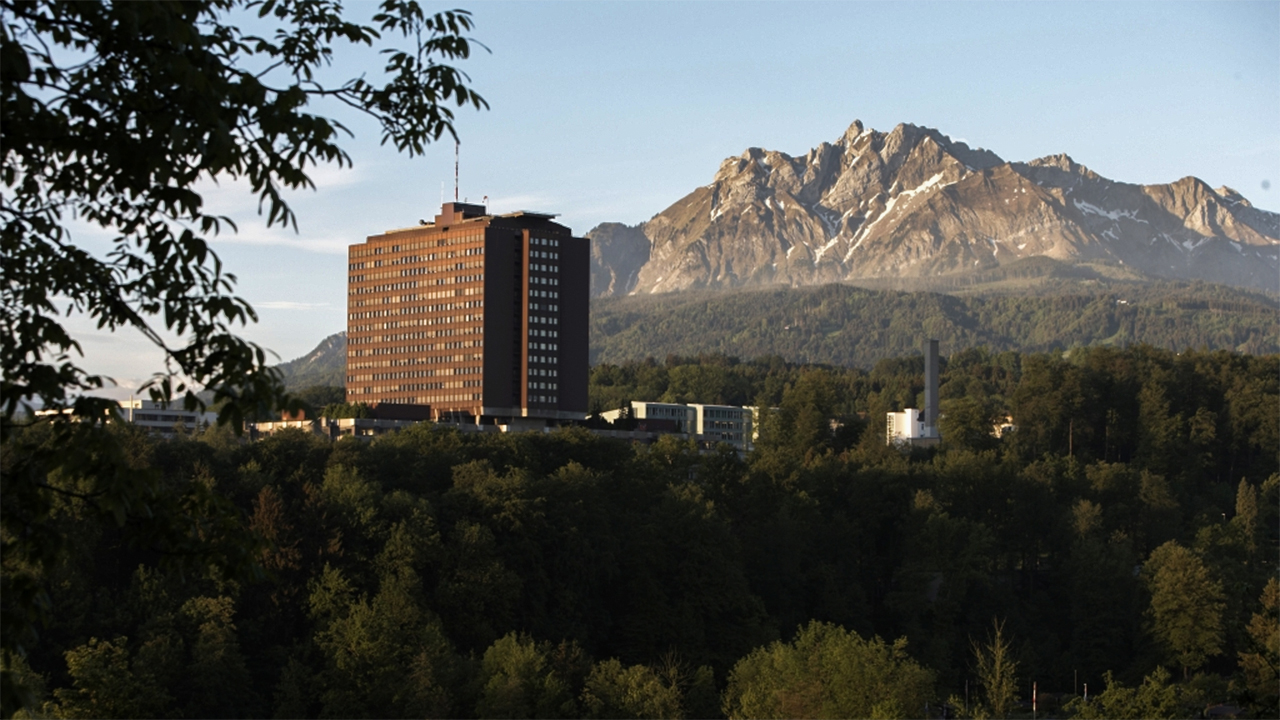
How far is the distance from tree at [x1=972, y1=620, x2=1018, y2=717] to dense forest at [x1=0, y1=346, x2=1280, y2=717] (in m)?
0.51

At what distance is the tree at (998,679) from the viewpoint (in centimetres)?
9356

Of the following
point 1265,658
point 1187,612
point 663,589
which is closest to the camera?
point 1265,658

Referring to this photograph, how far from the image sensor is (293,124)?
46.0ft

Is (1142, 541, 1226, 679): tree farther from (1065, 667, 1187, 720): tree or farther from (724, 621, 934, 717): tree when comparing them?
(724, 621, 934, 717): tree

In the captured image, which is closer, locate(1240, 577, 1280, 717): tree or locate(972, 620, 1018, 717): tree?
locate(1240, 577, 1280, 717): tree

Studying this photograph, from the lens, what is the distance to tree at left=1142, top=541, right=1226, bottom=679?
111 meters

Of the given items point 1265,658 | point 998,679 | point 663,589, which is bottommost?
point 998,679

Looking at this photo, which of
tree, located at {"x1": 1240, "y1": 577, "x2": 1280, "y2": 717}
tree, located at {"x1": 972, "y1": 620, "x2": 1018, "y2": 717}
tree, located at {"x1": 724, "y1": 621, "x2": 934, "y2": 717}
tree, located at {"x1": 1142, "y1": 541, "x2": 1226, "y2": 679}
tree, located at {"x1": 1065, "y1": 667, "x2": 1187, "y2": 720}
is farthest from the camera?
tree, located at {"x1": 1142, "y1": 541, "x2": 1226, "y2": 679}

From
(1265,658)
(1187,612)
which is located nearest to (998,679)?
(1187,612)

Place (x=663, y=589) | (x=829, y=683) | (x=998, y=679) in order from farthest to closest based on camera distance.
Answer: (x=663, y=589), (x=998, y=679), (x=829, y=683)

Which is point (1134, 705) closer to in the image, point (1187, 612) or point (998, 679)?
point (998, 679)

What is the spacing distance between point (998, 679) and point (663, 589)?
20394 millimetres

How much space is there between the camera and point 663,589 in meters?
99.9

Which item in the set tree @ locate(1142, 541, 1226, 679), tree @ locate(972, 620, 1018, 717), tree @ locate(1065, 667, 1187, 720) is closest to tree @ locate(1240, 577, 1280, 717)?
tree @ locate(1142, 541, 1226, 679)
